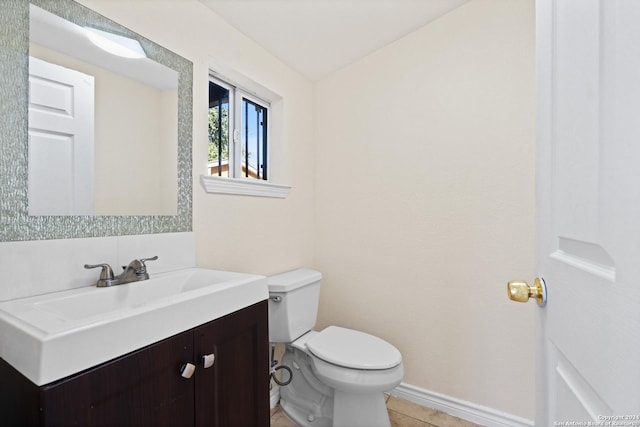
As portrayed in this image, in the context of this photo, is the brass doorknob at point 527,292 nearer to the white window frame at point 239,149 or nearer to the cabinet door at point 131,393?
the cabinet door at point 131,393

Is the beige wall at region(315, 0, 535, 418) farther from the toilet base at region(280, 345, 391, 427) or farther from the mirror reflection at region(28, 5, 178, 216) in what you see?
the mirror reflection at region(28, 5, 178, 216)

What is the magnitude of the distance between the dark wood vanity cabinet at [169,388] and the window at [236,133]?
0.87 m

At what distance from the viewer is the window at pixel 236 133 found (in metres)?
1.67

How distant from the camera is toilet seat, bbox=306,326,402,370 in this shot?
Result: 143 centimetres

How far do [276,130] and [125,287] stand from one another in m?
1.26

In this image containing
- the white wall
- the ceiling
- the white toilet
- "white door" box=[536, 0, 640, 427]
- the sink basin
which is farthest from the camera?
the ceiling

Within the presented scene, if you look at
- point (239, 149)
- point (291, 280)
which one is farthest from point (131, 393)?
point (239, 149)

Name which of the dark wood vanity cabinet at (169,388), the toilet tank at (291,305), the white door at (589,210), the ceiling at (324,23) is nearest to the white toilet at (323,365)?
the toilet tank at (291,305)

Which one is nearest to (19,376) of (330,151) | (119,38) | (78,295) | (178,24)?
(78,295)

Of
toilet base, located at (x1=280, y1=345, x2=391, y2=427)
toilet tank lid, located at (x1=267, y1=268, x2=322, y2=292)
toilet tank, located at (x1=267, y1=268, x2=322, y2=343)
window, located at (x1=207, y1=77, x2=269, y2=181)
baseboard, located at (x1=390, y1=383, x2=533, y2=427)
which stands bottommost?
baseboard, located at (x1=390, y1=383, x2=533, y2=427)

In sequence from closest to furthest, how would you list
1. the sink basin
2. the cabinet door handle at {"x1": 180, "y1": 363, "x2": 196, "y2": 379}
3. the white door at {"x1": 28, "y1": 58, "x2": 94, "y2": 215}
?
the sink basin < the cabinet door handle at {"x1": 180, "y1": 363, "x2": 196, "y2": 379} < the white door at {"x1": 28, "y1": 58, "x2": 94, "y2": 215}

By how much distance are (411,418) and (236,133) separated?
1.83 m

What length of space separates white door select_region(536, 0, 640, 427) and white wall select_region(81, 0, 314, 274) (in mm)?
1246

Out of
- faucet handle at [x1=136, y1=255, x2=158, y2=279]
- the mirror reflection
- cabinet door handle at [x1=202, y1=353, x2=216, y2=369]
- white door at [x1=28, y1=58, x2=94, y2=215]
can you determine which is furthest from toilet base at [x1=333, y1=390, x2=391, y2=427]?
white door at [x1=28, y1=58, x2=94, y2=215]
